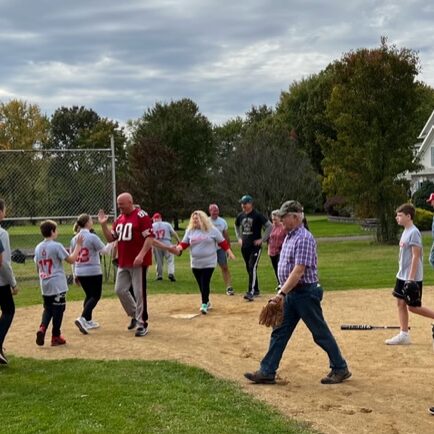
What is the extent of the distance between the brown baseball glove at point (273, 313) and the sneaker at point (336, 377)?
30.6 inches

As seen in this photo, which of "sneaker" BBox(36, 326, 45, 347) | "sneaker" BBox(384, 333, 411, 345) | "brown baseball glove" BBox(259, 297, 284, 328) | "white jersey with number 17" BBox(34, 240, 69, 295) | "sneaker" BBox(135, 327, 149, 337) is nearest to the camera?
"brown baseball glove" BBox(259, 297, 284, 328)

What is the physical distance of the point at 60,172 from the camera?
16.4 m

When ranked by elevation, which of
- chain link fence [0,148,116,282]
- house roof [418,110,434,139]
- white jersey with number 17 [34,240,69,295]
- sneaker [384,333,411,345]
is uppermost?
house roof [418,110,434,139]

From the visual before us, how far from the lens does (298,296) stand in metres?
6.73

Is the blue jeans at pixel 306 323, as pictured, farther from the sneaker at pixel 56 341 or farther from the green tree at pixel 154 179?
the green tree at pixel 154 179

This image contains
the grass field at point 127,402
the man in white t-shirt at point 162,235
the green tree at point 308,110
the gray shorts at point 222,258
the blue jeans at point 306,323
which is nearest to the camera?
the grass field at point 127,402

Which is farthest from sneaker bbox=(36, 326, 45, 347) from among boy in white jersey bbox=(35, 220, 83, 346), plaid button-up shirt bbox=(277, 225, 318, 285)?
plaid button-up shirt bbox=(277, 225, 318, 285)

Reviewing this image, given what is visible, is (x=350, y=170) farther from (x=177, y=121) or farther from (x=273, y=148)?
(x=177, y=121)

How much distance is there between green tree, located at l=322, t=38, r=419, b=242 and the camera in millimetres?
29406

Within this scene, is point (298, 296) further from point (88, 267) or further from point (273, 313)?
point (88, 267)

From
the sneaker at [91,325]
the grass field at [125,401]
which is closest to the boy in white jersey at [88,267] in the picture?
the sneaker at [91,325]

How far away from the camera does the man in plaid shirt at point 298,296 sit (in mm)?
6598

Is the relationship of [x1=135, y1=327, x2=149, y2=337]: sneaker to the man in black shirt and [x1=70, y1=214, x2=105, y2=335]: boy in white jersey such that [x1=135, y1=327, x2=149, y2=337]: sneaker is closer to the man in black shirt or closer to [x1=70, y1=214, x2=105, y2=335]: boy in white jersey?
[x1=70, y1=214, x2=105, y2=335]: boy in white jersey

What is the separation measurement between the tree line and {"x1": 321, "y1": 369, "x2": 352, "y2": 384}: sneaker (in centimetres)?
1105
